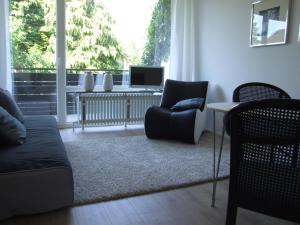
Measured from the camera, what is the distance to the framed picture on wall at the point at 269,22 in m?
3.11

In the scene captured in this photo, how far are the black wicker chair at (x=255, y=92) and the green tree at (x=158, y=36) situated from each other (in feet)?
7.85

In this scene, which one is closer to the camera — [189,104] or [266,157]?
[266,157]

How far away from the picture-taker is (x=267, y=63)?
339 centimetres

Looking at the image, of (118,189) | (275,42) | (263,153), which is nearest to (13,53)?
(118,189)

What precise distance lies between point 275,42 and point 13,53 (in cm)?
348

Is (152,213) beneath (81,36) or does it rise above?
beneath

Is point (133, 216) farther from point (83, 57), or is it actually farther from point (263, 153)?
point (83, 57)

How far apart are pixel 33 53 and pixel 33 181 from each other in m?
2.89

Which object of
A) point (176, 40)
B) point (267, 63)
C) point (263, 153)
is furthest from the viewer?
point (176, 40)

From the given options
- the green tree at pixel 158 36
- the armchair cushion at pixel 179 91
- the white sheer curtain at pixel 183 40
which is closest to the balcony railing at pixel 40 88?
the green tree at pixel 158 36

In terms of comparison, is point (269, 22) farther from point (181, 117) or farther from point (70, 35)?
point (70, 35)

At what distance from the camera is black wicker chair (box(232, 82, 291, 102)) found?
2557 mm

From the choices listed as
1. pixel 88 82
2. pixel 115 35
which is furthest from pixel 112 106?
pixel 115 35

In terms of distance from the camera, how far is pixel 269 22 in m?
3.33
